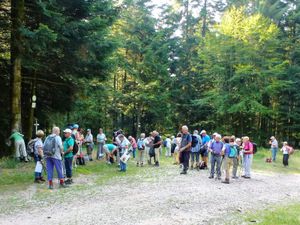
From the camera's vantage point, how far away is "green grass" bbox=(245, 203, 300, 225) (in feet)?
22.2

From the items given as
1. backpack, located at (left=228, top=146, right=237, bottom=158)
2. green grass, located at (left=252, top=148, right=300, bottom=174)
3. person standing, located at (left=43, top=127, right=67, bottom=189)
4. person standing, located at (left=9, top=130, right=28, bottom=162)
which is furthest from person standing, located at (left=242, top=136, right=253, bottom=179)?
person standing, located at (left=9, top=130, right=28, bottom=162)

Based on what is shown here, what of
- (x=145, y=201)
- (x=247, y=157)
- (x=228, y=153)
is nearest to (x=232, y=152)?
(x=228, y=153)

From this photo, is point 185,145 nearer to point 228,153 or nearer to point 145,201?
point 228,153

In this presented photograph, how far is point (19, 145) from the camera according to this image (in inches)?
539

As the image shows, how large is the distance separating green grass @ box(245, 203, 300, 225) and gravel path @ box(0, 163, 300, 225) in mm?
417

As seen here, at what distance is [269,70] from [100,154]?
63.2ft

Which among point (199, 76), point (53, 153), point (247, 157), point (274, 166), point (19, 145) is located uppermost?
point (199, 76)

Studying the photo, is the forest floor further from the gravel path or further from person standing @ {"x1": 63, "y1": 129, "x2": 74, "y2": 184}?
person standing @ {"x1": 63, "y1": 129, "x2": 74, "y2": 184}

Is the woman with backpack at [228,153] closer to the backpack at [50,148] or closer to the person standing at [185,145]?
the person standing at [185,145]

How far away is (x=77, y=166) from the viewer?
47.1 ft

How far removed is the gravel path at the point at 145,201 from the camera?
685 cm

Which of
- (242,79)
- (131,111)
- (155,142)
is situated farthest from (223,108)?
(155,142)

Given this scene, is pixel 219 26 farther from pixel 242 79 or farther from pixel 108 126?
pixel 108 126

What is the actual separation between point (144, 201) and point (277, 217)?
3.08 meters
